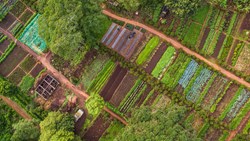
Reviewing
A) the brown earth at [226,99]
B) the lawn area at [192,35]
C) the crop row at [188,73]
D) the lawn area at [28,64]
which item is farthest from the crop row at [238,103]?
the lawn area at [28,64]

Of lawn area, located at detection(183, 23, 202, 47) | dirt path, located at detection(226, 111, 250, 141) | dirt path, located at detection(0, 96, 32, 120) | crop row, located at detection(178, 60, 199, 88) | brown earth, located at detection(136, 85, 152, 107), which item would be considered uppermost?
lawn area, located at detection(183, 23, 202, 47)

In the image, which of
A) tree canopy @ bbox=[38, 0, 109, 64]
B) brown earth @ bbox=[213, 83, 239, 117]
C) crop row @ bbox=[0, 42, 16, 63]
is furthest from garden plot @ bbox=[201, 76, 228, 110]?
crop row @ bbox=[0, 42, 16, 63]

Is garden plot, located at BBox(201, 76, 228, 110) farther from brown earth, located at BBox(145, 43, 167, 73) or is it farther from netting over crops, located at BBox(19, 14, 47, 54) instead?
netting over crops, located at BBox(19, 14, 47, 54)

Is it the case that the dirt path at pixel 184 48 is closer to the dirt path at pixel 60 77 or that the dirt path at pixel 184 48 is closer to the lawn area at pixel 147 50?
the lawn area at pixel 147 50

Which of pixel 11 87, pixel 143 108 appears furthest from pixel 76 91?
pixel 143 108

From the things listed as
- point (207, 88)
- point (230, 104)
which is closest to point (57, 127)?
point (207, 88)

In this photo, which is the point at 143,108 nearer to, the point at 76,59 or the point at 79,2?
the point at 76,59
